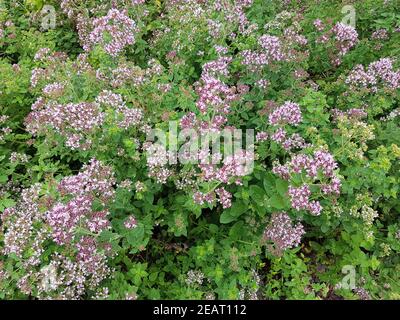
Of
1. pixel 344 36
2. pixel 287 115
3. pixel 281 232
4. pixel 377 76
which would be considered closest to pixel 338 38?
pixel 344 36

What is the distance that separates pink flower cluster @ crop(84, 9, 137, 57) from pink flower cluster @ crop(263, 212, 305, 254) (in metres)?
2.29

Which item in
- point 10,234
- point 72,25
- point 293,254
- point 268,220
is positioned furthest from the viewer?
point 72,25

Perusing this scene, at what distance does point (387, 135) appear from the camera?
4.04 m

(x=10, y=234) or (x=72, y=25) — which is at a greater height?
(x=72, y=25)

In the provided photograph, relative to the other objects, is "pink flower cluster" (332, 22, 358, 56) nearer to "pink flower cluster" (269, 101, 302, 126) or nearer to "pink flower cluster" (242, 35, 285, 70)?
"pink flower cluster" (242, 35, 285, 70)

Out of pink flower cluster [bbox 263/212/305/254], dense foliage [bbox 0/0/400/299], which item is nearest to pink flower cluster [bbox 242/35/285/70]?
dense foliage [bbox 0/0/400/299]

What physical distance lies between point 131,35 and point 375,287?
3.55 meters

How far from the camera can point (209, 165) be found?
325 cm

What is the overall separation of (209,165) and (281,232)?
2.97 ft

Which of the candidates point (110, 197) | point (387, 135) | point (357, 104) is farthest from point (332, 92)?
point (110, 197)

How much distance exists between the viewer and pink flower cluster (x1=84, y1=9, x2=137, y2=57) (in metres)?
4.19

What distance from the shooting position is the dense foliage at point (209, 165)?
3299 mm

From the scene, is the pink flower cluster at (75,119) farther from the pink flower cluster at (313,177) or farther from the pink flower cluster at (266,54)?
the pink flower cluster at (313,177)

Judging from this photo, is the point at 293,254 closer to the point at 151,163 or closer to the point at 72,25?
the point at 151,163
